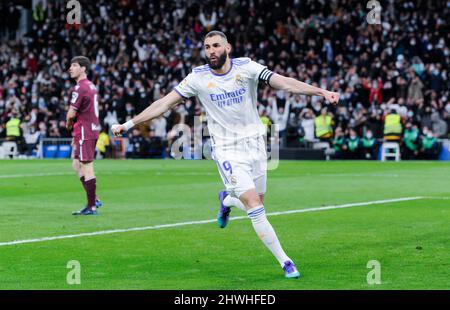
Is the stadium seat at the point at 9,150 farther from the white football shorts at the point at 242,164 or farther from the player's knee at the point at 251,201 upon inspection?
the player's knee at the point at 251,201

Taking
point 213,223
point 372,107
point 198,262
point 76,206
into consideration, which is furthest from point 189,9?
point 198,262

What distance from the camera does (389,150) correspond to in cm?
3838

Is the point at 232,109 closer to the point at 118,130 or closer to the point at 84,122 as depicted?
the point at 118,130

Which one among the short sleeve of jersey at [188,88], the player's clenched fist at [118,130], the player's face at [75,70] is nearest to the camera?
the player's clenched fist at [118,130]

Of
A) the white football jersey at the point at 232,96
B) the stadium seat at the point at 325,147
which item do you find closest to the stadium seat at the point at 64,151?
the stadium seat at the point at 325,147

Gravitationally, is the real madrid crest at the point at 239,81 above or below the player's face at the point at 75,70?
below

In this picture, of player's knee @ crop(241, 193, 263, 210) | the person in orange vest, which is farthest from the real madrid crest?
the person in orange vest

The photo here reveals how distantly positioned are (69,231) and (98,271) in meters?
3.75

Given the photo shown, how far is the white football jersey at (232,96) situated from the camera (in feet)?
35.0

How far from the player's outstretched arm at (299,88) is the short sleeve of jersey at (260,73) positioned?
0.06 m

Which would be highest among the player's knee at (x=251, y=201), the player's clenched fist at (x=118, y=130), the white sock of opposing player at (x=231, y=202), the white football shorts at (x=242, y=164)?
the player's clenched fist at (x=118, y=130)

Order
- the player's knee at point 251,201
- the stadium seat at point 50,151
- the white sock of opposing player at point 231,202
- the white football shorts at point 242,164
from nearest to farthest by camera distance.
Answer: the player's knee at point 251,201
the white football shorts at point 242,164
the white sock of opposing player at point 231,202
the stadium seat at point 50,151

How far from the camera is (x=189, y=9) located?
4991 cm
